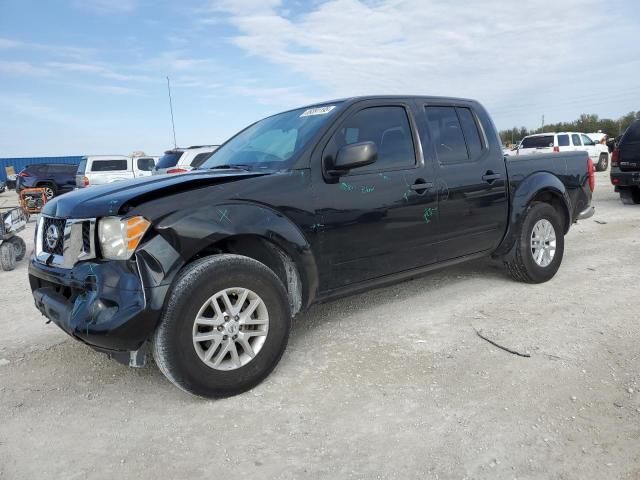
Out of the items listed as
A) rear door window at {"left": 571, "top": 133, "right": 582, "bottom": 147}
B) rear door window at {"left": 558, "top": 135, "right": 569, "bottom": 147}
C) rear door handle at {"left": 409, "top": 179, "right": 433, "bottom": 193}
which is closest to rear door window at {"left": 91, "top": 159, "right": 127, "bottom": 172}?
rear door handle at {"left": 409, "top": 179, "right": 433, "bottom": 193}

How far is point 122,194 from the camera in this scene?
2.79m

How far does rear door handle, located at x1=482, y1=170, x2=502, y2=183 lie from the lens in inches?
171

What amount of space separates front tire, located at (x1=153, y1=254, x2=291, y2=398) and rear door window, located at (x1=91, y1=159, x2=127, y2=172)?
15.5 m

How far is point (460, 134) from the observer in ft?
14.3

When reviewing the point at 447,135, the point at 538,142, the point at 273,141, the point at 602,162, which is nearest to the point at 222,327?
the point at 273,141

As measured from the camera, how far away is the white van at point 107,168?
16188 millimetres

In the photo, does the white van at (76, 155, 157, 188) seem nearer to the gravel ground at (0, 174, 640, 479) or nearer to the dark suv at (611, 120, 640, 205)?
the gravel ground at (0, 174, 640, 479)

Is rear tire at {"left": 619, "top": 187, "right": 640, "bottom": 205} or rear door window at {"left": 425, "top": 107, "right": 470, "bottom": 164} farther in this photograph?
rear tire at {"left": 619, "top": 187, "right": 640, "bottom": 205}

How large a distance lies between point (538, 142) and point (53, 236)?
2011 cm

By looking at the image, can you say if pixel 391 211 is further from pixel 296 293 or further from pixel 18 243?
pixel 18 243

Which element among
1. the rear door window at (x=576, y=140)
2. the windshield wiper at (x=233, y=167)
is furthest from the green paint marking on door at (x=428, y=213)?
the rear door window at (x=576, y=140)

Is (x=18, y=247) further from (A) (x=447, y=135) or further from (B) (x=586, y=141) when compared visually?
(B) (x=586, y=141)

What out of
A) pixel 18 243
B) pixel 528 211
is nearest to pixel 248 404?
pixel 528 211

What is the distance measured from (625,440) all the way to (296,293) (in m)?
1.95
